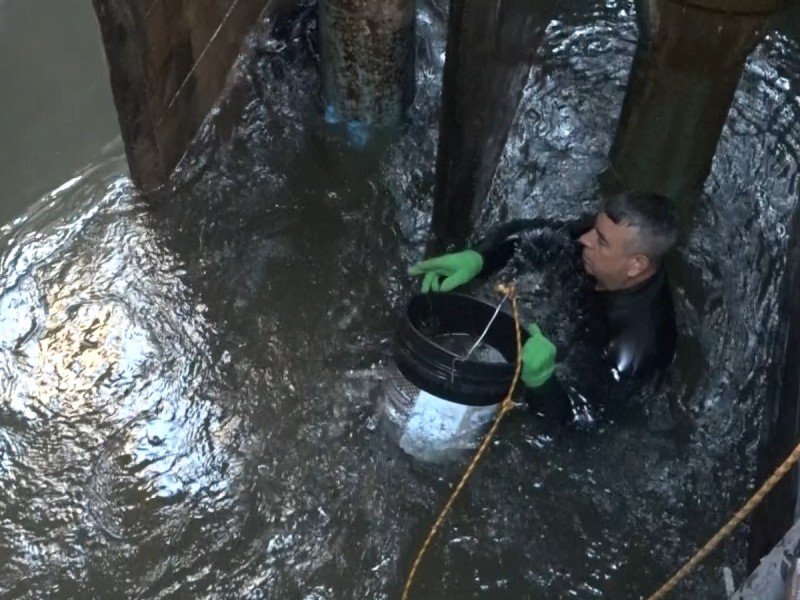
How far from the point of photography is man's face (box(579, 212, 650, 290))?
2680mm

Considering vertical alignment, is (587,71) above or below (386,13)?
below

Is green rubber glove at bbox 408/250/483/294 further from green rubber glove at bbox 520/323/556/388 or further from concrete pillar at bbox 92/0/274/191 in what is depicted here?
concrete pillar at bbox 92/0/274/191

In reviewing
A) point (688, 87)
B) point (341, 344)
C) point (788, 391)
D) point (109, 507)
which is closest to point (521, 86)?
point (688, 87)

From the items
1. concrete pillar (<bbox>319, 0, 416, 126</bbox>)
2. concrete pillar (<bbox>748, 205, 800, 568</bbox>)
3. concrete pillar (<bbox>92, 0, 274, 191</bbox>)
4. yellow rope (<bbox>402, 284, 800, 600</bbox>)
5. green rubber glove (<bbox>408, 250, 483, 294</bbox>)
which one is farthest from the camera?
concrete pillar (<bbox>319, 0, 416, 126</bbox>)

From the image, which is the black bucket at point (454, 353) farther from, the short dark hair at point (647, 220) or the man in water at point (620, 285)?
the short dark hair at point (647, 220)

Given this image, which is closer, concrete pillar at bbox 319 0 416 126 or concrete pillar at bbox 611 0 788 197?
concrete pillar at bbox 611 0 788 197

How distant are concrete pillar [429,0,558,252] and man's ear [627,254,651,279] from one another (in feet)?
2.00

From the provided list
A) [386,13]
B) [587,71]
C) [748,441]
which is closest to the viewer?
[748,441]

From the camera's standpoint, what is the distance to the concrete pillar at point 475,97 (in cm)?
240

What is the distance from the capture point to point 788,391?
2.75 m

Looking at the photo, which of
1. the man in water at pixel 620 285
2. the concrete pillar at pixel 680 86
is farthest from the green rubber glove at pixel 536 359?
the concrete pillar at pixel 680 86

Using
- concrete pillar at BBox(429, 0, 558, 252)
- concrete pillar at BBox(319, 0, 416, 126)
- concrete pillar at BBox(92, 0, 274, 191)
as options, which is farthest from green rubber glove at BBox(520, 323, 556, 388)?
concrete pillar at BBox(92, 0, 274, 191)

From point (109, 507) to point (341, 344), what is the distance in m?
0.91

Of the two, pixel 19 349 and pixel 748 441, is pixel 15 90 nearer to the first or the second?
pixel 19 349
